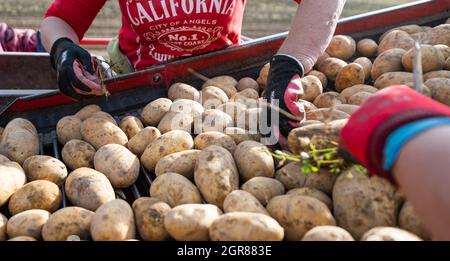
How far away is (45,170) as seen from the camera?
1.52 metres

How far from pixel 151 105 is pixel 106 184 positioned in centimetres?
49

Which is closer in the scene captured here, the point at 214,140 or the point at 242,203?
the point at 242,203

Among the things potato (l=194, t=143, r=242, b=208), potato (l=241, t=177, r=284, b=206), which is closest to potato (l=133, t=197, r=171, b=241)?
potato (l=194, t=143, r=242, b=208)

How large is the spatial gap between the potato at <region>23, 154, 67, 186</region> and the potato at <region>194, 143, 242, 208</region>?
443mm

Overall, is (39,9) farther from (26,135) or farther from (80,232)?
(80,232)

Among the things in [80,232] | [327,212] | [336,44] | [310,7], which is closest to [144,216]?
[80,232]

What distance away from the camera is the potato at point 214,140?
158 centimetres

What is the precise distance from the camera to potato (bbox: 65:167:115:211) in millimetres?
1398

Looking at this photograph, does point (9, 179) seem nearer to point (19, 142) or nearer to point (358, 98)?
point (19, 142)

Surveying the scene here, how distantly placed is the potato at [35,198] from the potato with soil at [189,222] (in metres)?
0.40

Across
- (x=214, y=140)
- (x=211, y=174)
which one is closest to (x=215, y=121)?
(x=214, y=140)

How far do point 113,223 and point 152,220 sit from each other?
100mm

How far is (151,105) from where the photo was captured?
1.87 m

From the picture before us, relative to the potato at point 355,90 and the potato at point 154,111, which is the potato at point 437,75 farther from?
the potato at point 154,111
